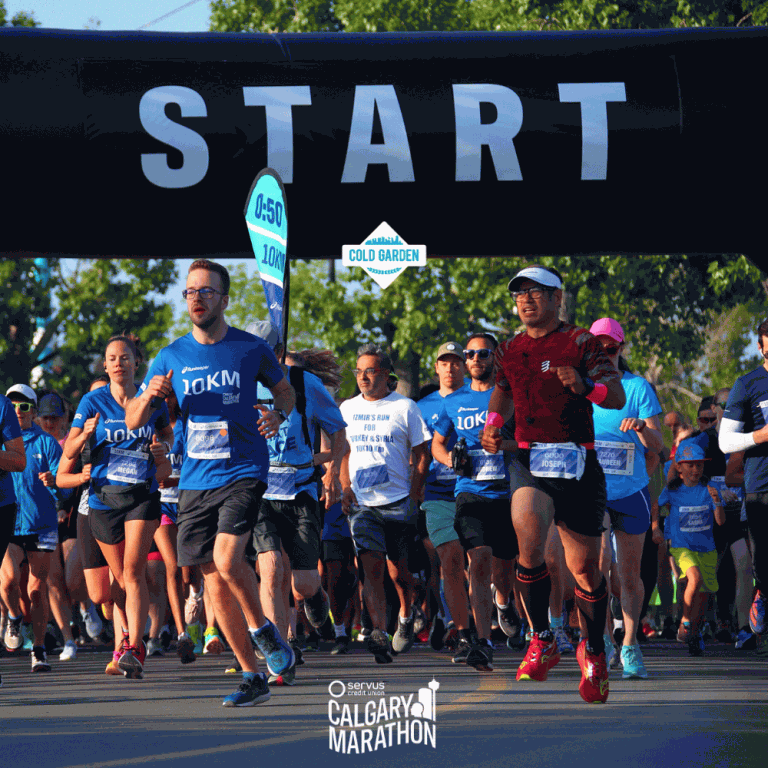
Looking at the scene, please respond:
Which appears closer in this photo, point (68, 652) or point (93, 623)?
point (68, 652)

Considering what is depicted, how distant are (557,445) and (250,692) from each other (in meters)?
2.06

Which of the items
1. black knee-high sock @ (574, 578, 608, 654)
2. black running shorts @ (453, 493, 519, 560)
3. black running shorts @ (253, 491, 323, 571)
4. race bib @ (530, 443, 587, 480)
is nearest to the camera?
race bib @ (530, 443, 587, 480)

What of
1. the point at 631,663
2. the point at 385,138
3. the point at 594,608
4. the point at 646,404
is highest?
the point at 385,138

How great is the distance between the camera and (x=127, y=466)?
9.02m

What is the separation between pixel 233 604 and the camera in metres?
6.91

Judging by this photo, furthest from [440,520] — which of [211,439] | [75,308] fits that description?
[75,308]

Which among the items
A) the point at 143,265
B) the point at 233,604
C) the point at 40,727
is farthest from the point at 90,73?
the point at 143,265

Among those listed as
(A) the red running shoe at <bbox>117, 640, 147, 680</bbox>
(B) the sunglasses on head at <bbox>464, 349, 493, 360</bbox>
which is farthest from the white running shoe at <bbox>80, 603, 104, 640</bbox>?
(B) the sunglasses on head at <bbox>464, 349, 493, 360</bbox>

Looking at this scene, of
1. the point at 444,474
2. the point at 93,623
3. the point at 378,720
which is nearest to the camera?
the point at 378,720

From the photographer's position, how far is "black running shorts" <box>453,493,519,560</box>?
948cm

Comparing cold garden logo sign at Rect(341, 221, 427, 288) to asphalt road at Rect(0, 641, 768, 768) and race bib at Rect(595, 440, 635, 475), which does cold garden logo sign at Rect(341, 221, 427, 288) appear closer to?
race bib at Rect(595, 440, 635, 475)

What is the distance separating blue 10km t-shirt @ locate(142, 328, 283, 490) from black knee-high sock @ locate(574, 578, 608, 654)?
1.84 metres

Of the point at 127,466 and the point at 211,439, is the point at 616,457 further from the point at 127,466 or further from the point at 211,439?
the point at 127,466

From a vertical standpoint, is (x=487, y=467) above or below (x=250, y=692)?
above
